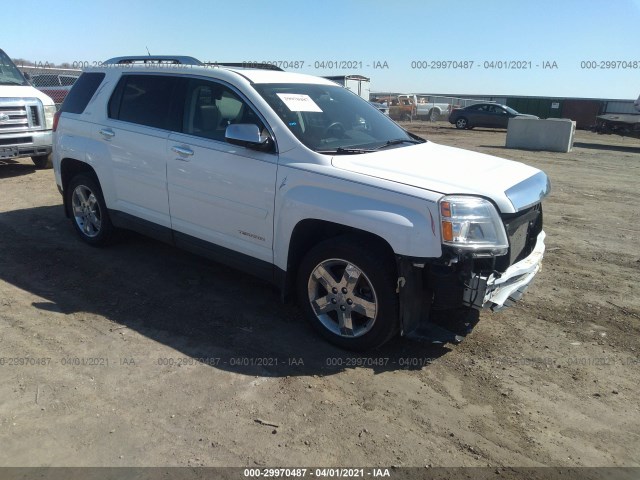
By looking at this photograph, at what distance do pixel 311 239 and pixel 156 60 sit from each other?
285 cm

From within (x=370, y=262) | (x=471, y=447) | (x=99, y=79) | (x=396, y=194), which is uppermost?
(x=99, y=79)

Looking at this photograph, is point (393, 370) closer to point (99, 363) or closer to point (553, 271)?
point (99, 363)

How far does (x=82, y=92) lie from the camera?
18.6 ft

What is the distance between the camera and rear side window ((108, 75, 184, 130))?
4.75 metres

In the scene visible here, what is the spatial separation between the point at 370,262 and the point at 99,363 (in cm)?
202

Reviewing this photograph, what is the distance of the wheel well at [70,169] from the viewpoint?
18.8ft

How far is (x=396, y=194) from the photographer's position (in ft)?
11.0

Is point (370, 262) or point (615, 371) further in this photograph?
point (615, 371)

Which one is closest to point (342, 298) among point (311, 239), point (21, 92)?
point (311, 239)

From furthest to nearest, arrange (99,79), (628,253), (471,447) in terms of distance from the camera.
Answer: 1. (628,253)
2. (99,79)
3. (471,447)

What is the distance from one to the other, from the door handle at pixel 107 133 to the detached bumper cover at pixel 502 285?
12.5ft

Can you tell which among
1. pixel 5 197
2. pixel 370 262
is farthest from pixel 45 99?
pixel 370 262

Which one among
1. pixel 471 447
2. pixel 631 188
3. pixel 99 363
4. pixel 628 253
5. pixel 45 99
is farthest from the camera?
pixel 631 188

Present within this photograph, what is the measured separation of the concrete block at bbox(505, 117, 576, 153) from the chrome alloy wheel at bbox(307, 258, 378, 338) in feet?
58.2
